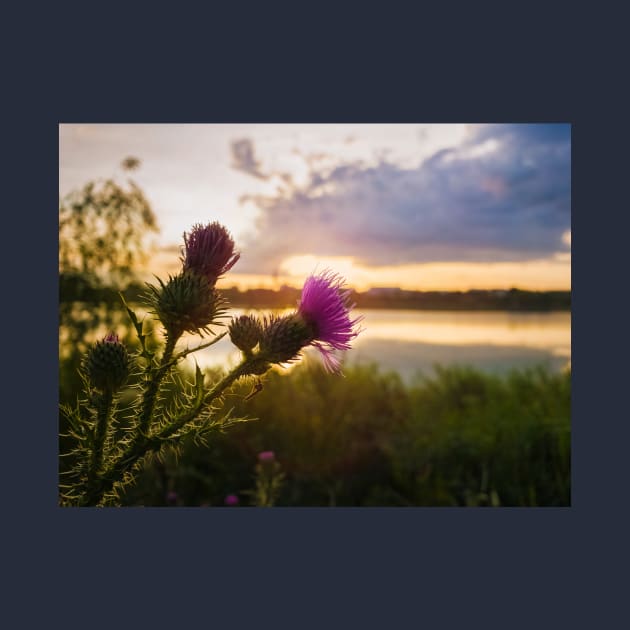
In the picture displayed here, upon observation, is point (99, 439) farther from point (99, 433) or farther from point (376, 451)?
point (376, 451)

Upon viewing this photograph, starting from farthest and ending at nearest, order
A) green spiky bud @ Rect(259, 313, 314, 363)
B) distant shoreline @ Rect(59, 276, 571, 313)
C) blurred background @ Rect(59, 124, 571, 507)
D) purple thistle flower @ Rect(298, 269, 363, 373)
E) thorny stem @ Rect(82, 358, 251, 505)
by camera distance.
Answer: distant shoreline @ Rect(59, 276, 571, 313) < blurred background @ Rect(59, 124, 571, 507) < purple thistle flower @ Rect(298, 269, 363, 373) < green spiky bud @ Rect(259, 313, 314, 363) < thorny stem @ Rect(82, 358, 251, 505)

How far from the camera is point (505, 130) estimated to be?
377cm

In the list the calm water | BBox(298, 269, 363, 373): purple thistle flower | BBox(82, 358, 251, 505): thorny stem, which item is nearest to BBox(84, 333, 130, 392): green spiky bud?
BBox(82, 358, 251, 505): thorny stem

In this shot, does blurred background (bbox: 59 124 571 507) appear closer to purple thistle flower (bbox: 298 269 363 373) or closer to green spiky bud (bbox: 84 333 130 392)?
purple thistle flower (bbox: 298 269 363 373)

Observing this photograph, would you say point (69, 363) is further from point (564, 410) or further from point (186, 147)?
point (564, 410)

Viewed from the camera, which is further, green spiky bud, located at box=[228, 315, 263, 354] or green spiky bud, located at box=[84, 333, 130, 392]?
green spiky bud, located at box=[228, 315, 263, 354]

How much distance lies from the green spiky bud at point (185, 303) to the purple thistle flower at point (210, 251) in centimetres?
5

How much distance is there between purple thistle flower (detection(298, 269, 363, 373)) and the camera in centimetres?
165

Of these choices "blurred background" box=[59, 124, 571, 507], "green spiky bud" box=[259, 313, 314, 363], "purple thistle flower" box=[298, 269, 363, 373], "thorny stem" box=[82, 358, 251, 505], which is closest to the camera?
"thorny stem" box=[82, 358, 251, 505]

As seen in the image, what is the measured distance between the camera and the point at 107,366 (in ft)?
4.49

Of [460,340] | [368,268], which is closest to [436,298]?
[460,340]

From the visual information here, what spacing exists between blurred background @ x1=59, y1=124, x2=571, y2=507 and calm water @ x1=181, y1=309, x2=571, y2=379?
0.01 meters

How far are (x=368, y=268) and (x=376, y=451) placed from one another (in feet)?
3.65

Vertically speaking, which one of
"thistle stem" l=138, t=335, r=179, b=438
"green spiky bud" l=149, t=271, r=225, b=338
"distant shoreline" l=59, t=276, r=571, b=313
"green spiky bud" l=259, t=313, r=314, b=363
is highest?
"distant shoreline" l=59, t=276, r=571, b=313
